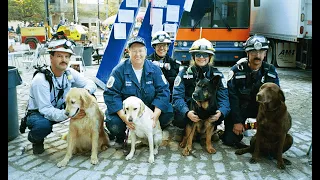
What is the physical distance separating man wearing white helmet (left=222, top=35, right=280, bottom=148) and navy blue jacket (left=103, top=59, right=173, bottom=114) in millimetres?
994

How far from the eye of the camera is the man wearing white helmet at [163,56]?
5488 mm

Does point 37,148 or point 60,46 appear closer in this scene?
A: point 60,46

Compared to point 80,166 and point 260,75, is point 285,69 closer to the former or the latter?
point 260,75

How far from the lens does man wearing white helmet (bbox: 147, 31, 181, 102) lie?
5.49 metres

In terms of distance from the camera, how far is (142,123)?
156 inches

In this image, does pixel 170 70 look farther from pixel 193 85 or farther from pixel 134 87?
pixel 134 87

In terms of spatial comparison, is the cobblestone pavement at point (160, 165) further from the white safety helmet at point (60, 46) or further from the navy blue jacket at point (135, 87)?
the white safety helmet at point (60, 46)

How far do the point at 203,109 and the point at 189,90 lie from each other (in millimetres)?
692

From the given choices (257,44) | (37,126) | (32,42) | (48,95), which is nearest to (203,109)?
(257,44)

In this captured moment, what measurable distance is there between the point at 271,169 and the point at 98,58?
13.1m

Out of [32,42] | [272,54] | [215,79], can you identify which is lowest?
[215,79]

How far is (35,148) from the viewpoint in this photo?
14.1ft

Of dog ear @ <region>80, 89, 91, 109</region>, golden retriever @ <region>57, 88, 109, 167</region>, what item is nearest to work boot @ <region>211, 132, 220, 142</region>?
golden retriever @ <region>57, 88, 109, 167</region>

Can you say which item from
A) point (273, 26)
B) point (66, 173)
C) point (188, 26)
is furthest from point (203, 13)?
point (66, 173)
